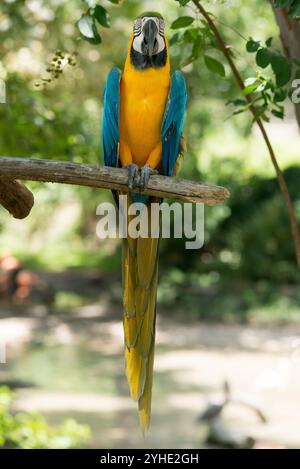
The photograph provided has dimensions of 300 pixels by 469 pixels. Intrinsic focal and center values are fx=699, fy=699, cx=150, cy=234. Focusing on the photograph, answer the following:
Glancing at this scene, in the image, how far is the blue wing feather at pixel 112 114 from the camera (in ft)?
6.31

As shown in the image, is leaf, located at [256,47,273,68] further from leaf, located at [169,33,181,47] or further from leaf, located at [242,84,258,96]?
leaf, located at [169,33,181,47]

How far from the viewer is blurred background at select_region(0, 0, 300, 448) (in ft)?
13.5

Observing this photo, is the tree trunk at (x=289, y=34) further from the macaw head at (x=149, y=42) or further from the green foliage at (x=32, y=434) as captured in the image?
the green foliage at (x=32, y=434)

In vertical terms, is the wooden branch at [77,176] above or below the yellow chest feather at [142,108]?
below

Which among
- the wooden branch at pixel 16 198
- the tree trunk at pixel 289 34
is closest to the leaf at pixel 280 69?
the tree trunk at pixel 289 34

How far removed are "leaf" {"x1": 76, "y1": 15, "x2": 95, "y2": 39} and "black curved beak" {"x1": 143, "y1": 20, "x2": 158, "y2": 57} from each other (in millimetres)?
136

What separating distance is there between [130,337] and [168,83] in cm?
69

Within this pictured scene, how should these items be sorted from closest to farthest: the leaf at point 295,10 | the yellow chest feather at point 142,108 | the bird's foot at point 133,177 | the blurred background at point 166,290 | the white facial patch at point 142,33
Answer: the leaf at point 295,10 < the bird's foot at point 133,177 < the white facial patch at point 142,33 < the yellow chest feather at point 142,108 < the blurred background at point 166,290

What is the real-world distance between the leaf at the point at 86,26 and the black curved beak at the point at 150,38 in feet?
0.45

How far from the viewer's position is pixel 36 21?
712 cm

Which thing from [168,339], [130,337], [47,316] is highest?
[47,316]

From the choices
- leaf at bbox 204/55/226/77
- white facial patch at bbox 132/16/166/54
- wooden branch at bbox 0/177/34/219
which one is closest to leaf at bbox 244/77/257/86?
leaf at bbox 204/55/226/77
